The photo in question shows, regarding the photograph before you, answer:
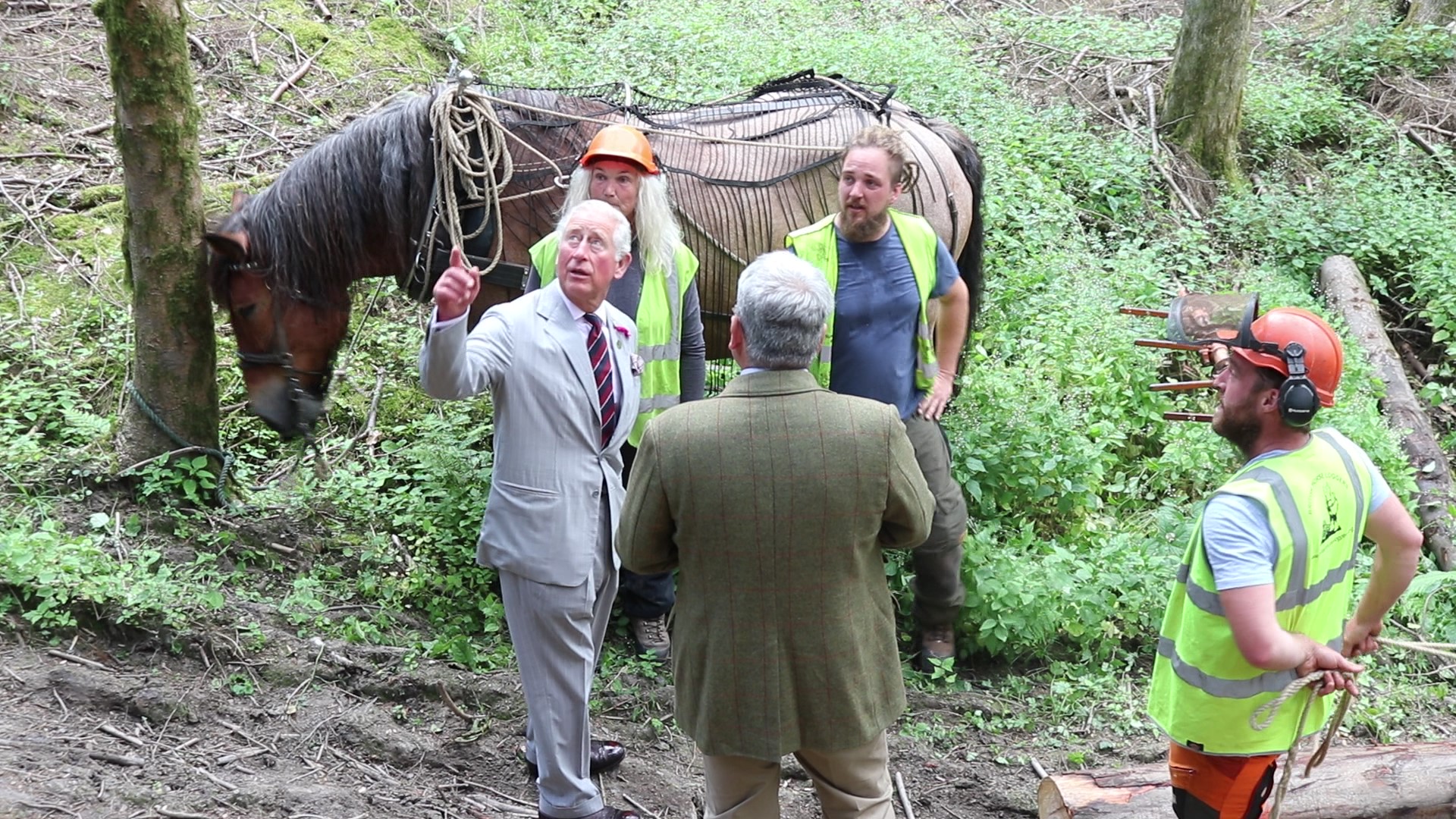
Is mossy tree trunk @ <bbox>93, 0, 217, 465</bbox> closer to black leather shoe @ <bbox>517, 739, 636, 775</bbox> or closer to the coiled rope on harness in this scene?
the coiled rope on harness

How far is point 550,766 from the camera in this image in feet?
10.7

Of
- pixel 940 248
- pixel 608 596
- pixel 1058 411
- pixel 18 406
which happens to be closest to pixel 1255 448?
pixel 940 248

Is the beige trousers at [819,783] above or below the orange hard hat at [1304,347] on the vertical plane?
below

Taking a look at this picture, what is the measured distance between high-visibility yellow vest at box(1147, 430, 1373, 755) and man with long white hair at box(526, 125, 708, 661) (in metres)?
1.81

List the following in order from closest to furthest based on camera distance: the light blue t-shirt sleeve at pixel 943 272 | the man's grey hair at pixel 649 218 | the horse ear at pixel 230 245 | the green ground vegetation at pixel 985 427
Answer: the man's grey hair at pixel 649 218, the light blue t-shirt sleeve at pixel 943 272, the horse ear at pixel 230 245, the green ground vegetation at pixel 985 427

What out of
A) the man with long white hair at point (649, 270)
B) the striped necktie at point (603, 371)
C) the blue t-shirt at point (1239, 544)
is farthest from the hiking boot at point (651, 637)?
the blue t-shirt at point (1239, 544)

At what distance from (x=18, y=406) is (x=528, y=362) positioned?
10.3 feet

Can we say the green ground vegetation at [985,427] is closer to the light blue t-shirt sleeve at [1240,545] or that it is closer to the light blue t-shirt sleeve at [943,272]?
the light blue t-shirt sleeve at [943,272]

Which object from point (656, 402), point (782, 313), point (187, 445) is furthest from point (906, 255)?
point (187, 445)

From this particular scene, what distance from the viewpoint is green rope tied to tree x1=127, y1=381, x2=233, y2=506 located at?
441cm

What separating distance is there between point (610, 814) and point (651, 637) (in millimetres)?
1101

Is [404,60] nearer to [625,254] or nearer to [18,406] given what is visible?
[18,406]

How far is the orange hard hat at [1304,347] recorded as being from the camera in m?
2.50

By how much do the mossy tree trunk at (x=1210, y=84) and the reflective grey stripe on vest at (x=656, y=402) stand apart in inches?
248
